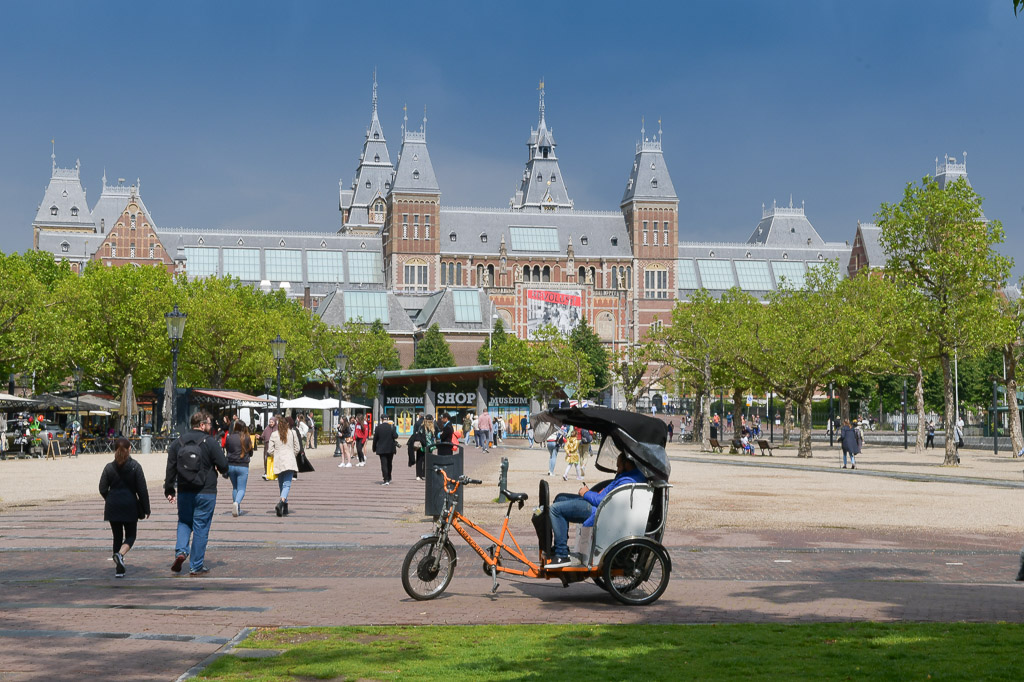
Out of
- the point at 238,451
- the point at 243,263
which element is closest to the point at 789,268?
the point at 243,263

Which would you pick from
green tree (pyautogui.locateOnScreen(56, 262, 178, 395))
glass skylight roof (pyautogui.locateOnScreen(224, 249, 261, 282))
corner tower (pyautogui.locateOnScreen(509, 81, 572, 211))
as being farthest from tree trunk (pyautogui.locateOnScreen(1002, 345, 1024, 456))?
corner tower (pyautogui.locateOnScreen(509, 81, 572, 211))

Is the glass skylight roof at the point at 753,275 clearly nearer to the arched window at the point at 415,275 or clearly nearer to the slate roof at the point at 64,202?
the arched window at the point at 415,275

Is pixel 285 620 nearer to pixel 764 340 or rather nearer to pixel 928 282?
pixel 928 282

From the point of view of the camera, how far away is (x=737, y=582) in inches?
451

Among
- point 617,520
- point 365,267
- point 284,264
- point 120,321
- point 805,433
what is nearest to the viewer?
point 617,520

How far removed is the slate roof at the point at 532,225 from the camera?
5103 inches

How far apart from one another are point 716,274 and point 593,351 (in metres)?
38.2

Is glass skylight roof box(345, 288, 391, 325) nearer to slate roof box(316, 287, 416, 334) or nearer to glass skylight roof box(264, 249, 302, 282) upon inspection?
slate roof box(316, 287, 416, 334)

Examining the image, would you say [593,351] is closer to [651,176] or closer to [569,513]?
[651,176]

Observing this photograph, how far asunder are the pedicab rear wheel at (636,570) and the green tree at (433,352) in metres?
96.1

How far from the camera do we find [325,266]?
133m

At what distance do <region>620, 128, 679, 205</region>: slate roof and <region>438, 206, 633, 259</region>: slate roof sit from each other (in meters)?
4.52

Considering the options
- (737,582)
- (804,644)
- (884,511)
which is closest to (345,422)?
(884,511)

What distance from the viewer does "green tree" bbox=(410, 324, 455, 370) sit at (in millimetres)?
107188
